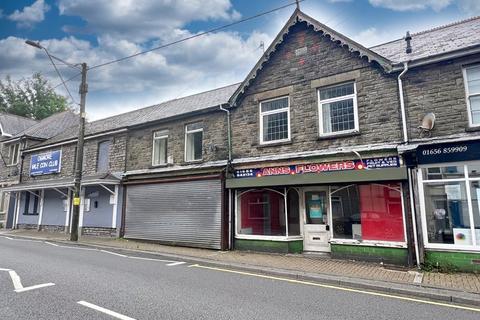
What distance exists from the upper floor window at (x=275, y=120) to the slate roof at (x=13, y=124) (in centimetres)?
2398

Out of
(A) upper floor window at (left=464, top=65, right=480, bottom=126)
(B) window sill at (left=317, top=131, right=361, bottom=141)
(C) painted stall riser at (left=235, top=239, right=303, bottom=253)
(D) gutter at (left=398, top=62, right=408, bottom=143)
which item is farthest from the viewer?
(C) painted stall riser at (left=235, top=239, right=303, bottom=253)

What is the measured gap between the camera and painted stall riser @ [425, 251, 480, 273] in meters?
8.36

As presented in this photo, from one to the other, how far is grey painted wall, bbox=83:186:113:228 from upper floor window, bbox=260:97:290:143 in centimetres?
962

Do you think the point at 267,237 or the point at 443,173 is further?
the point at 267,237

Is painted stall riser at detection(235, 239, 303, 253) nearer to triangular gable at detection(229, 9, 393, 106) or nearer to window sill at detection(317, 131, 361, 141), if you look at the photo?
window sill at detection(317, 131, 361, 141)

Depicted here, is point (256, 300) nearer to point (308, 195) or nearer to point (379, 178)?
point (379, 178)

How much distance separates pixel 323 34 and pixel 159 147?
30.8 ft

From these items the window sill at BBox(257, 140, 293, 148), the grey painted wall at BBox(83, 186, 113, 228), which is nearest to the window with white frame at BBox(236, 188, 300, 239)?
the window sill at BBox(257, 140, 293, 148)

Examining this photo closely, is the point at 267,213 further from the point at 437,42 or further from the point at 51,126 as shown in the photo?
the point at 51,126

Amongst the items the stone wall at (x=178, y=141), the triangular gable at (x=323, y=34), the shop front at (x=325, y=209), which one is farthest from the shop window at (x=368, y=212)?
the stone wall at (x=178, y=141)

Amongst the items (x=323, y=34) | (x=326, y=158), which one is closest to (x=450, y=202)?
(x=326, y=158)

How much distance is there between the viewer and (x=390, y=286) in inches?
281

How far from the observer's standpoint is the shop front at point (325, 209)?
9758 mm

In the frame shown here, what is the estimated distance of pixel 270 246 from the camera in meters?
11.9
